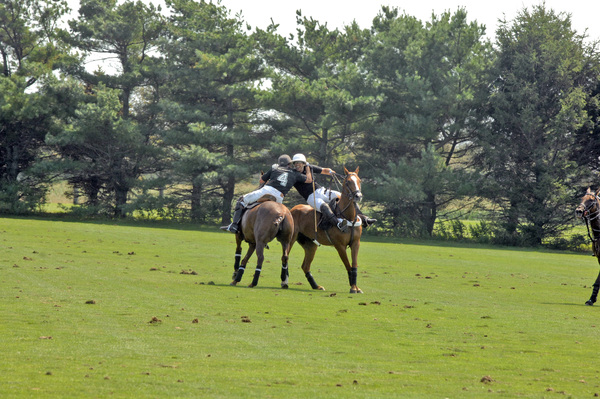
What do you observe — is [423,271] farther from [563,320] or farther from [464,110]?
[464,110]

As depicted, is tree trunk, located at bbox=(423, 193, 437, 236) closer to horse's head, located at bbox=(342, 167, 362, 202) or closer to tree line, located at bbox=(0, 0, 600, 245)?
tree line, located at bbox=(0, 0, 600, 245)

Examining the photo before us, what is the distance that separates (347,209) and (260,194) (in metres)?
2.11

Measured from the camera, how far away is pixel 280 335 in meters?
10.2

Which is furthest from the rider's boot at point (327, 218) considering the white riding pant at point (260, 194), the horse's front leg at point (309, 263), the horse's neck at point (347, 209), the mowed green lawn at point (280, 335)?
the mowed green lawn at point (280, 335)

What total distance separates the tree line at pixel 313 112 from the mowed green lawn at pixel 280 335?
26442 mm

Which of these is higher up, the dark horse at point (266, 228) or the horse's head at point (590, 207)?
the horse's head at point (590, 207)

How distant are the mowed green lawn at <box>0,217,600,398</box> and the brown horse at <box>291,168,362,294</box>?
791 millimetres

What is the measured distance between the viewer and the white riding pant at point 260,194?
17.0 m

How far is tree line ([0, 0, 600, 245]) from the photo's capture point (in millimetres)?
45969

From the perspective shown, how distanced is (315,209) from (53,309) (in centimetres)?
695

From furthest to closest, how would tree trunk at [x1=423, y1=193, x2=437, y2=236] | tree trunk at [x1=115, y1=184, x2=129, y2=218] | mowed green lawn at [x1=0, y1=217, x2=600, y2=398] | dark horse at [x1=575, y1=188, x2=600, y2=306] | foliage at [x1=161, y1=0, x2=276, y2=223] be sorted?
tree trunk at [x1=115, y1=184, x2=129, y2=218], tree trunk at [x1=423, y1=193, x2=437, y2=236], foliage at [x1=161, y1=0, x2=276, y2=223], dark horse at [x1=575, y1=188, x2=600, y2=306], mowed green lawn at [x1=0, y1=217, x2=600, y2=398]

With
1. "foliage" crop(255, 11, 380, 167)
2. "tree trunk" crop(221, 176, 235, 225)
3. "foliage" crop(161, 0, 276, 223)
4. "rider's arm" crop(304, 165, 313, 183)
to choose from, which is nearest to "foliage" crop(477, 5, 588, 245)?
"foliage" crop(255, 11, 380, 167)

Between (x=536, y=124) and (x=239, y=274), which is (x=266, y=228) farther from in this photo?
(x=536, y=124)

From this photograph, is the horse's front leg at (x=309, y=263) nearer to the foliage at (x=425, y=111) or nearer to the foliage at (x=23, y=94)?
the foliage at (x=425, y=111)
